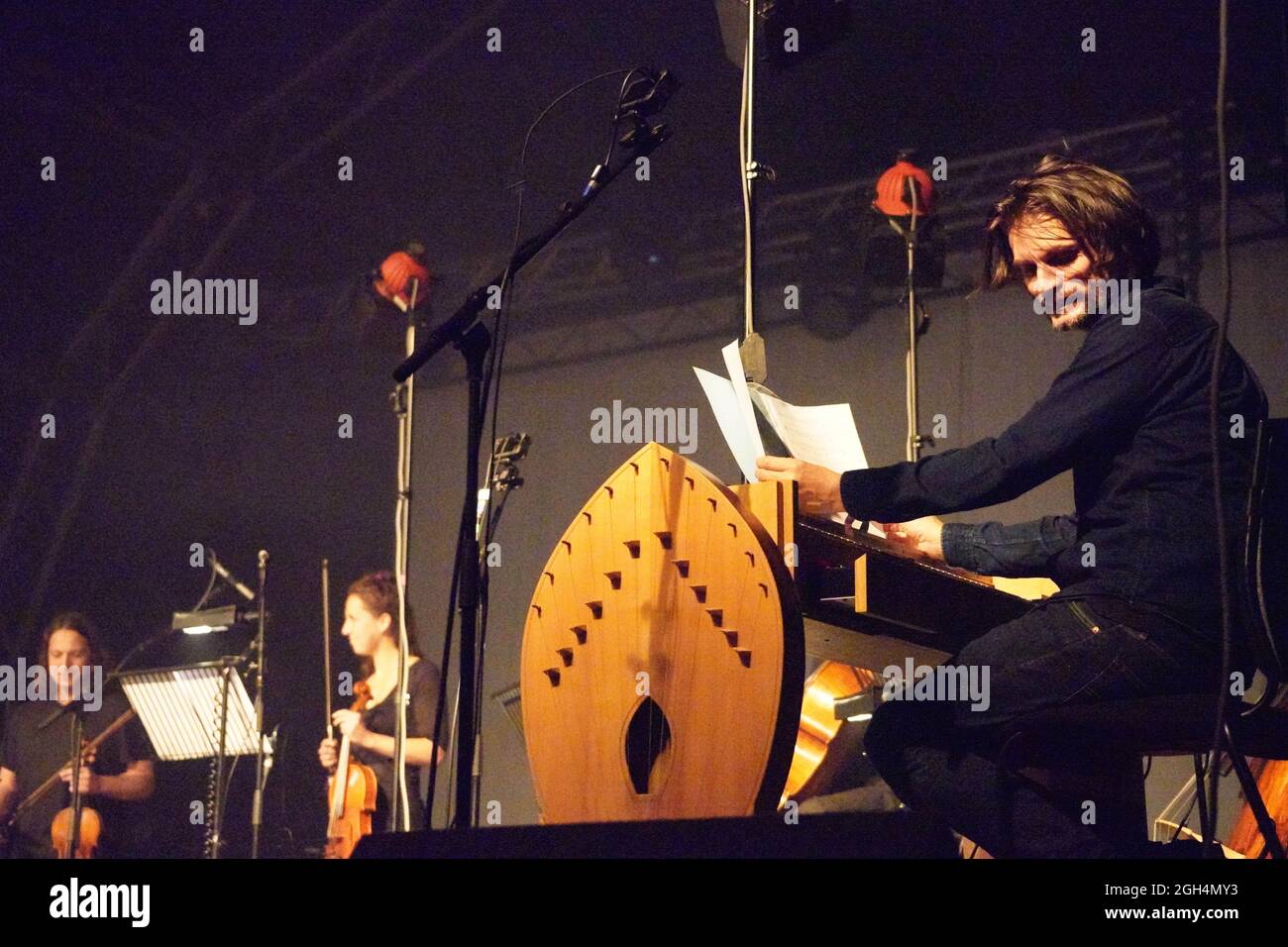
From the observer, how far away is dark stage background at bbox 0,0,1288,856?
6750 mm

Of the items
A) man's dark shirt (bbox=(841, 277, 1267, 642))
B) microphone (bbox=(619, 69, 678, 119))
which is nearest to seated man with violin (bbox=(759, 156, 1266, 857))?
man's dark shirt (bbox=(841, 277, 1267, 642))

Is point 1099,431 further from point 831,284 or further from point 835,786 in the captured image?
point 831,284

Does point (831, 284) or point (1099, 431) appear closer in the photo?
point (1099, 431)

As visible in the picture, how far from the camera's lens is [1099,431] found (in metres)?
2.46

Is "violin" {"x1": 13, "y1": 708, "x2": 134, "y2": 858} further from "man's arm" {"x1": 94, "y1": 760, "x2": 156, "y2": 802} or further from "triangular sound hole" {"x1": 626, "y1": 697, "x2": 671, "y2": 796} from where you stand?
"triangular sound hole" {"x1": 626, "y1": 697, "x2": 671, "y2": 796}

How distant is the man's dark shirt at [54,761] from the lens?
21.4 ft

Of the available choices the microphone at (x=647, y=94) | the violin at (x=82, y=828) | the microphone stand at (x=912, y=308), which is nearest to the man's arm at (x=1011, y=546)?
the microphone at (x=647, y=94)

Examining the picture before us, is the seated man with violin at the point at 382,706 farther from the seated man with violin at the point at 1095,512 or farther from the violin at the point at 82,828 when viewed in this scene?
the seated man with violin at the point at 1095,512

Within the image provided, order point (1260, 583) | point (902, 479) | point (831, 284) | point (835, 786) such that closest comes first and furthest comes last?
point (1260, 583), point (902, 479), point (835, 786), point (831, 284)

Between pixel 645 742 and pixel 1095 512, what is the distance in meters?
1.02

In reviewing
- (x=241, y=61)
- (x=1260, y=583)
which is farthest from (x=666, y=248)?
(x=1260, y=583)

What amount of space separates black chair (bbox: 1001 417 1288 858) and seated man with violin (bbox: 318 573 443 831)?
12.8 ft

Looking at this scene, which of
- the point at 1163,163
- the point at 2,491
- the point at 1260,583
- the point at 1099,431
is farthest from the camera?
the point at 2,491

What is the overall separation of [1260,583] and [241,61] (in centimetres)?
646
